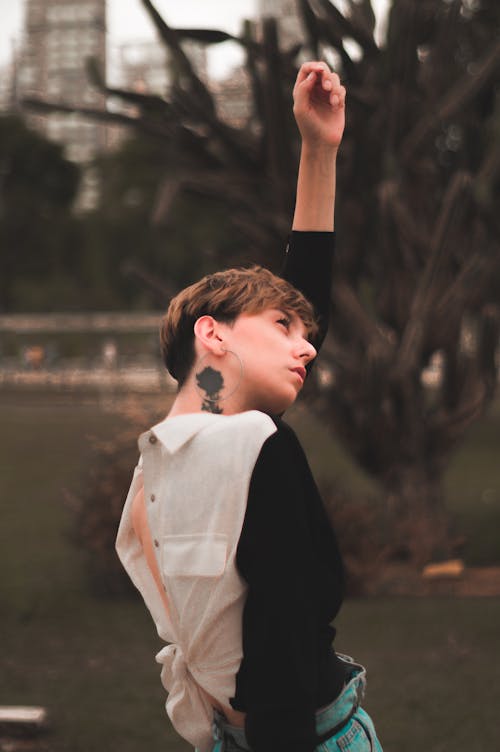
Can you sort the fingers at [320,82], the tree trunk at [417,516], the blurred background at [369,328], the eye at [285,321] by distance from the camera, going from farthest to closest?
the tree trunk at [417,516]
the blurred background at [369,328]
the fingers at [320,82]
the eye at [285,321]

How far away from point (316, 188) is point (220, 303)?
1.32ft

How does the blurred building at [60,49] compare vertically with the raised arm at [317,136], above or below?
below

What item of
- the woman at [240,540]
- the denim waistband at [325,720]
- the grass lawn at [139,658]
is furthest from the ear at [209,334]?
the grass lawn at [139,658]

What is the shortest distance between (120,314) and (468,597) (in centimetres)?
4058

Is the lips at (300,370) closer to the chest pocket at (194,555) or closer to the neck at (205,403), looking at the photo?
the neck at (205,403)

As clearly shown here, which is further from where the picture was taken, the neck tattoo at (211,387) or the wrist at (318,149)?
the wrist at (318,149)

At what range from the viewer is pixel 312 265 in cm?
206

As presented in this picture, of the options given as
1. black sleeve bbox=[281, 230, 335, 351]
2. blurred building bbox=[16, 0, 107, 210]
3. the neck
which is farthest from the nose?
blurred building bbox=[16, 0, 107, 210]

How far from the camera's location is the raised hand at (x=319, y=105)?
1.91m

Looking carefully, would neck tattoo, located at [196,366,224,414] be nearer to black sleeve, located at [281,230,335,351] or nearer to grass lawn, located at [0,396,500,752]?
black sleeve, located at [281,230,335,351]

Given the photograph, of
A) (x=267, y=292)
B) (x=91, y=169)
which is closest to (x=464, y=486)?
(x=267, y=292)

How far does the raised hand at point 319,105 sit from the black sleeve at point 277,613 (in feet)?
2.18

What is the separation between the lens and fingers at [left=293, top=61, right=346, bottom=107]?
1892mm

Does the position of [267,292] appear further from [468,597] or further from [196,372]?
[468,597]
